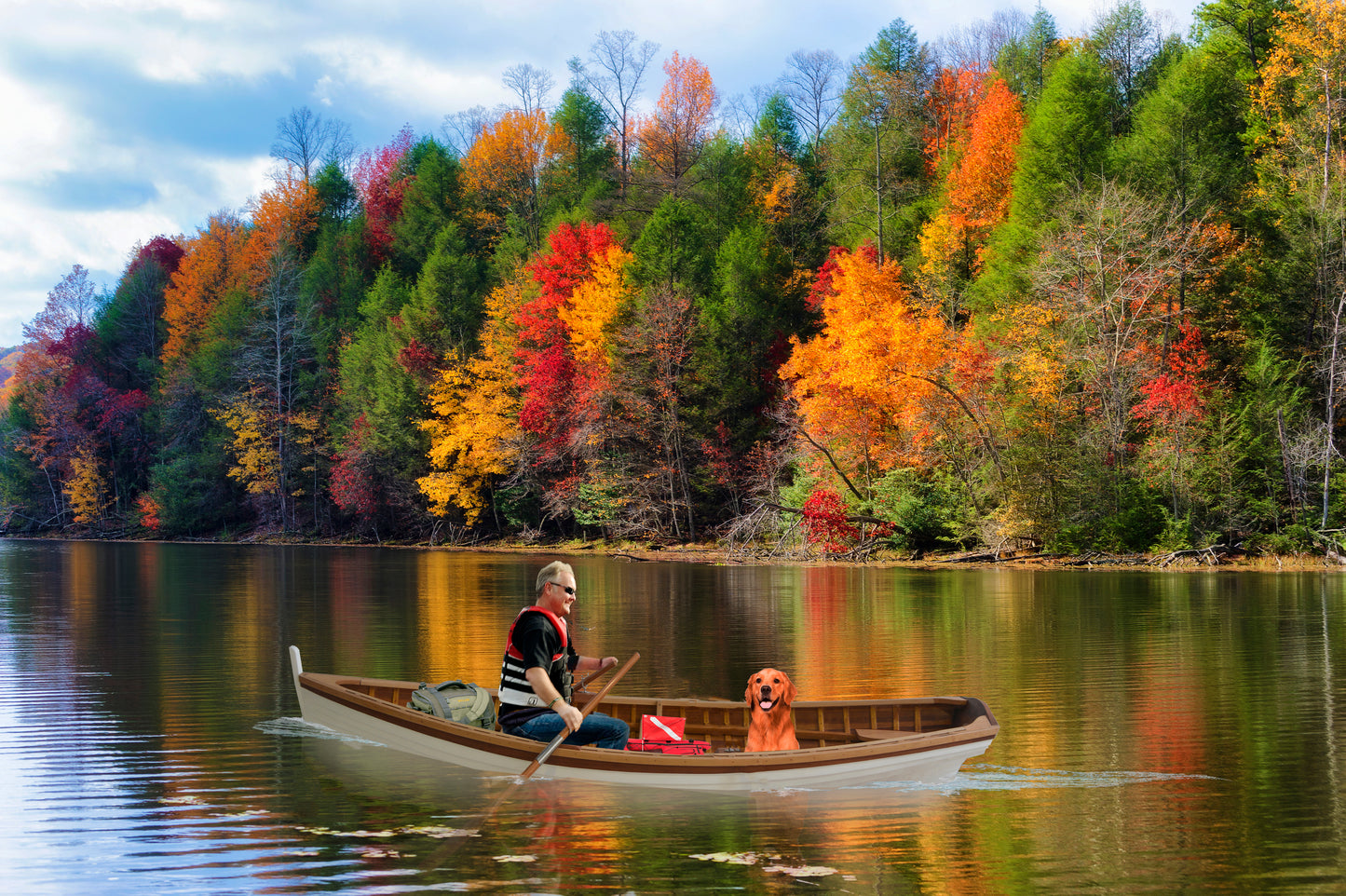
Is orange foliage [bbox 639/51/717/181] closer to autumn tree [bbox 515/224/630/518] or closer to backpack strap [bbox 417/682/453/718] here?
autumn tree [bbox 515/224/630/518]

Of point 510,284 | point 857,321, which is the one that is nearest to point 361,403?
point 510,284

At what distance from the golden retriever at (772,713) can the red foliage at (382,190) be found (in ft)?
209

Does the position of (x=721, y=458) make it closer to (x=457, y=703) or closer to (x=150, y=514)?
(x=457, y=703)

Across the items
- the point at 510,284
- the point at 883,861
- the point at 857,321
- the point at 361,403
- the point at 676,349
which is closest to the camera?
the point at 883,861

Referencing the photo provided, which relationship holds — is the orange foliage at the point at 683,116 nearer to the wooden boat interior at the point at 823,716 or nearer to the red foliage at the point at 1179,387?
the red foliage at the point at 1179,387

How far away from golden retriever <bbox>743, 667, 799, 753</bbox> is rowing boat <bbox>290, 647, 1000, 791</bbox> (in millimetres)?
363

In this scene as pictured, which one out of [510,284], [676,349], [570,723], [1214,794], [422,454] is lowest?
[1214,794]

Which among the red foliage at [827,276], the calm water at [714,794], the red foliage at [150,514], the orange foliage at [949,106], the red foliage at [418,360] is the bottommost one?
the calm water at [714,794]

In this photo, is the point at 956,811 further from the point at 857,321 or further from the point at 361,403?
the point at 361,403

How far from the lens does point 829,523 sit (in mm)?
35938

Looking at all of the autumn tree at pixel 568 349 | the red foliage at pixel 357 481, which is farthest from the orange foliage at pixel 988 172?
the red foliage at pixel 357 481

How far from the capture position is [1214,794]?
8406 mm

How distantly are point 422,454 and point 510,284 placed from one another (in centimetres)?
938

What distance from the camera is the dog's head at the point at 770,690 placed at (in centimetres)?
861
